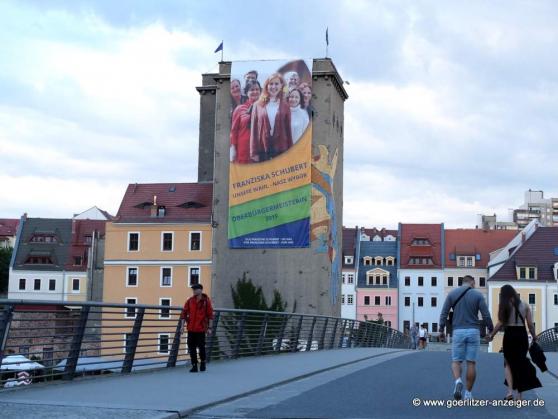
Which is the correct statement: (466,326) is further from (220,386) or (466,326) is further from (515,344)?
(220,386)

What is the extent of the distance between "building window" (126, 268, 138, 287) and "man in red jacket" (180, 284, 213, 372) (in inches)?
2637

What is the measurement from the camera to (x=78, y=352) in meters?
15.2

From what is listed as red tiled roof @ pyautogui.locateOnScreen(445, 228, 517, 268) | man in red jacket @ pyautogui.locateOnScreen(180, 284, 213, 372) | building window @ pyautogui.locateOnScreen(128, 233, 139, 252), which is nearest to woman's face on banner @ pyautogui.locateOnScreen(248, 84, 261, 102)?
building window @ pyautogui.locateOnScreen(128, 233, 139, 252)

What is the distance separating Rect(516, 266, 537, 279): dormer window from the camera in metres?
94.6

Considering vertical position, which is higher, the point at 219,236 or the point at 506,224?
the point at 506,224

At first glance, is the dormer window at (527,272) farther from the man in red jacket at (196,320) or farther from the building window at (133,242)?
the man in red jacket at (196,320)

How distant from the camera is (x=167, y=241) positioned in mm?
84938

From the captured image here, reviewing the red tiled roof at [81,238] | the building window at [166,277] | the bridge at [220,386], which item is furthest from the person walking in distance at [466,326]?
the red tiled roof at [81,238]

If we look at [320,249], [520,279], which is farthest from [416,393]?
[520,279]

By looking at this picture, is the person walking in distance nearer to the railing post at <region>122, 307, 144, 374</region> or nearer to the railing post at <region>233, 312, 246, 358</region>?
the railing post at <region>122, 307, 144, 374</region>

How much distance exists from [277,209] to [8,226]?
84.1 meters

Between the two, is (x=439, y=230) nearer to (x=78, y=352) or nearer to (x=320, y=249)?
(x=320, y=249)

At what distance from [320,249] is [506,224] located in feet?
358

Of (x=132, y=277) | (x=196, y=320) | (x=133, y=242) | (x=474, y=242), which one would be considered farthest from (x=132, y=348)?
(x=474, y=242)
